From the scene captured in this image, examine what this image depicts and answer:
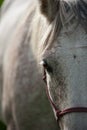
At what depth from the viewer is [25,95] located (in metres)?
2.99

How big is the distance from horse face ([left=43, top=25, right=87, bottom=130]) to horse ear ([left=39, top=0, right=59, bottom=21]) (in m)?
0.15

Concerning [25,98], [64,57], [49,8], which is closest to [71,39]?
[64,57]

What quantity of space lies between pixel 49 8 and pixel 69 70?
1.43 feet

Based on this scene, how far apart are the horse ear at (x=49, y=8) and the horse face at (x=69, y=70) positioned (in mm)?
148

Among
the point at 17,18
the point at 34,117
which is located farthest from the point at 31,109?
the point at 17,18

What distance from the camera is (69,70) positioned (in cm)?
210

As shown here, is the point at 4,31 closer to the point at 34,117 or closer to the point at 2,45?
the point at 2,45

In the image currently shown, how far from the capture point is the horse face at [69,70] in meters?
2.06

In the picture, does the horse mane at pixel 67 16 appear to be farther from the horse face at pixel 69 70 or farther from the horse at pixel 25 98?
the horse at pixel 25 98

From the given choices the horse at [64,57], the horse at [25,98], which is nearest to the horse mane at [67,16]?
the horse at [64,57]

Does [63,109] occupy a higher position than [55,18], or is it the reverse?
[55,18]

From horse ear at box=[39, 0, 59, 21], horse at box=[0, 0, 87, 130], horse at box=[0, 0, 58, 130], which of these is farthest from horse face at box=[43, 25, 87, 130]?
horse at box=[0, 0, 58, 130]

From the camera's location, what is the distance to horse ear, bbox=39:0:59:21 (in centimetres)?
230

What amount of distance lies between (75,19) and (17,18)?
152 cm
